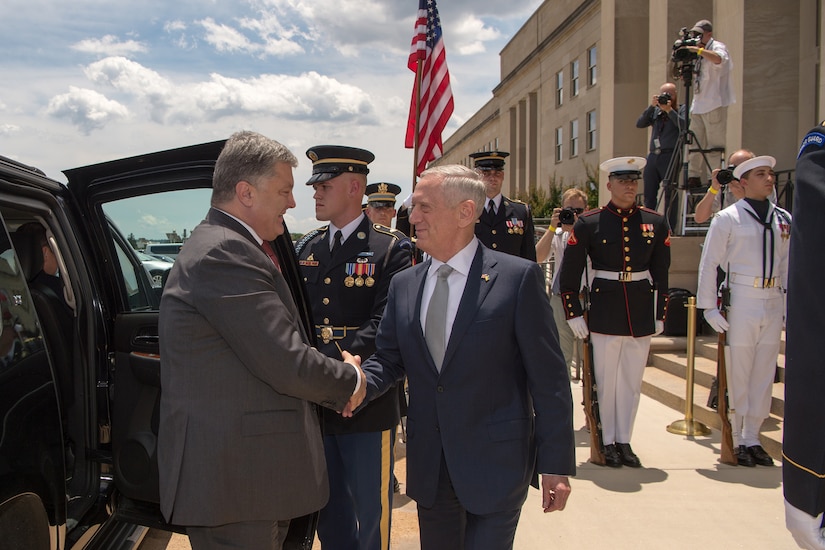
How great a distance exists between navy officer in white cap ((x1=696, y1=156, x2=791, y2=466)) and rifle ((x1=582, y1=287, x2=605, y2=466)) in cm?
92

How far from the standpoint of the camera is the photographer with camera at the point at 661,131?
1014cm

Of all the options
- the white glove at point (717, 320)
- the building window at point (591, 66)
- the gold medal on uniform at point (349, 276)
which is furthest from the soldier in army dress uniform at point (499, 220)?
the building window at point (591, 66)

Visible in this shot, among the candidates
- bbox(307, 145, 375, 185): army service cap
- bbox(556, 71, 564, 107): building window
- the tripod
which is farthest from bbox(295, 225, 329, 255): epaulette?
bbox(556, 71, 564, 107): building window

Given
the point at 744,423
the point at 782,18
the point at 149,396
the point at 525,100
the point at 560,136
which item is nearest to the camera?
the point at 149,396

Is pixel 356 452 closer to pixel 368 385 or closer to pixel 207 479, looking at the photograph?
pixel 368 385

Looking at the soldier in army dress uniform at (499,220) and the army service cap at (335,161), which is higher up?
the army service cap at (335,161)

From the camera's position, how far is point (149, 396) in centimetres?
268

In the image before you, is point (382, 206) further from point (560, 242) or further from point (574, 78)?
point (574, 78)

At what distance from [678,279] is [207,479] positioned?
7666mm

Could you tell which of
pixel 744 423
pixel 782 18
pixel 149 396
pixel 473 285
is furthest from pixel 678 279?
pixel 149 396

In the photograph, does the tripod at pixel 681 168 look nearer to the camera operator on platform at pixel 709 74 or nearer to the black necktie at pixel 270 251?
the camera operator on platform at pixel 709 74

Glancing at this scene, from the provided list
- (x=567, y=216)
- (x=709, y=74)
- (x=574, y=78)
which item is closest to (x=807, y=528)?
(x=567, y=216)

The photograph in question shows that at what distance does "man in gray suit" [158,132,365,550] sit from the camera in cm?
206

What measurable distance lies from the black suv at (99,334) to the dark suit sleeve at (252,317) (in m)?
0.48
